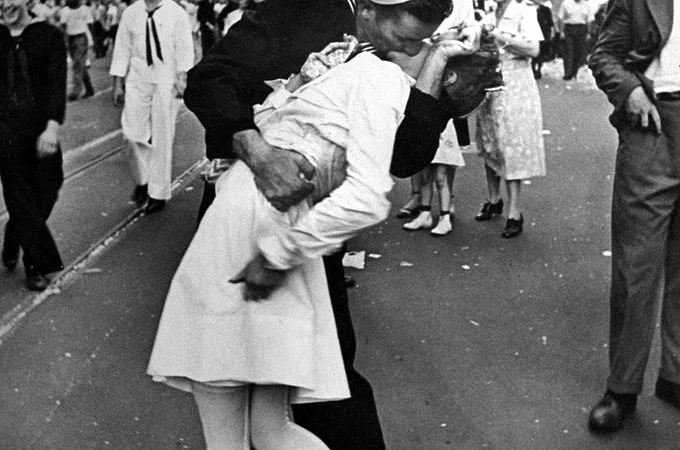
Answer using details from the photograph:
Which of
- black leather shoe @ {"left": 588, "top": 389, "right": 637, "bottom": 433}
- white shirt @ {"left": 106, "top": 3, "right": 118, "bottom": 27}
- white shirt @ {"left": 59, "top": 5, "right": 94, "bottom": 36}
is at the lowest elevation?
white shirt @ {"left": 106, "top": 3, "right": 118, "bottom": 27}

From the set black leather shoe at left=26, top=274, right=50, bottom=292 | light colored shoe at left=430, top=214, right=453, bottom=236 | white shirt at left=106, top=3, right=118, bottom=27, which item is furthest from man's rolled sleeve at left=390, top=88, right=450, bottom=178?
white shirt at left=106, top=3, right=118, bottom=27

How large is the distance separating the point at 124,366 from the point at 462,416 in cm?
179

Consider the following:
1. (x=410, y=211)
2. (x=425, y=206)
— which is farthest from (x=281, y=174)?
(x=410, y=211)

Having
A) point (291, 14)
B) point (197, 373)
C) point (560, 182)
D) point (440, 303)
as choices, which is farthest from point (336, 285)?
point (560, 182)

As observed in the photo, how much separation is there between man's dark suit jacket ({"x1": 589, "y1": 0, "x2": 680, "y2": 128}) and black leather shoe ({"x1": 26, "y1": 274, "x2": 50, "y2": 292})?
4.01m

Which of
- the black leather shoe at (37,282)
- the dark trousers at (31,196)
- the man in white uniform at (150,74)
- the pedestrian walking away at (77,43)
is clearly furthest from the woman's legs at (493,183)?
the pedestrian walking away at (77,43)

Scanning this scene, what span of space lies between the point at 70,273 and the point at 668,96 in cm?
451

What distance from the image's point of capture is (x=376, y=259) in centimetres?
827

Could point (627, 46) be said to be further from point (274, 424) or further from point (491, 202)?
point (491, 202)

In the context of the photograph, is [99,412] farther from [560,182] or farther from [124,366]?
[560,182]

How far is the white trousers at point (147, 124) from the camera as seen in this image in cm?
1057

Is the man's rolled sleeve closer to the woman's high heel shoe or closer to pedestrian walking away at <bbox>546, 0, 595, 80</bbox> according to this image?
the woman's high heel shoe

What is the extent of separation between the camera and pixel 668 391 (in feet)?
17.5

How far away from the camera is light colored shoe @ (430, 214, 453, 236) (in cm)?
906
